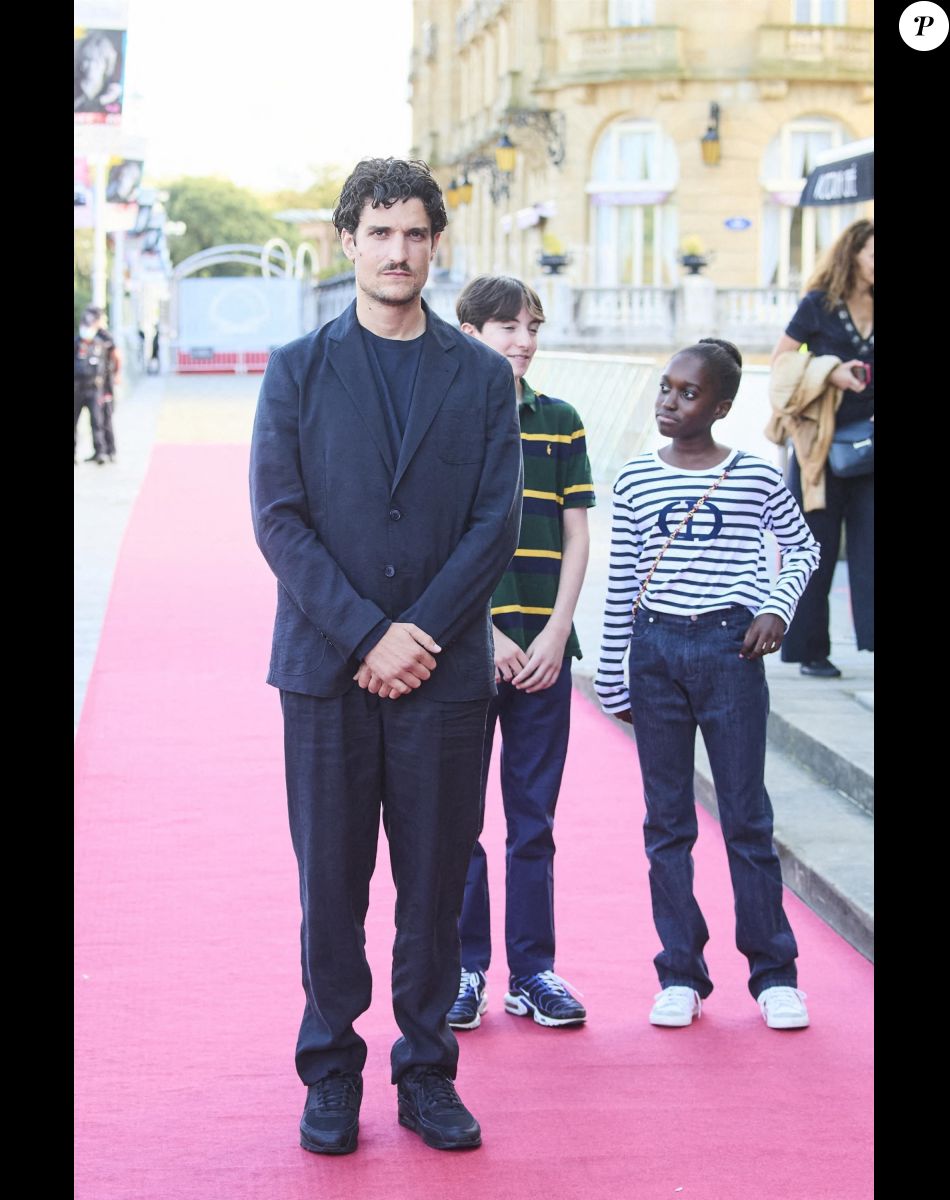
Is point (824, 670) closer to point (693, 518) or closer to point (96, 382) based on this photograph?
point (693, 518)

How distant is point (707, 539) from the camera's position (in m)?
4.44

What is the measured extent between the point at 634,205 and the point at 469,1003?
3998 centimetres

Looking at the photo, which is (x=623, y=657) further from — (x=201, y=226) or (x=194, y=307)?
(x=201, y=226)

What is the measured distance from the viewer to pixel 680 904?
457 centimetres

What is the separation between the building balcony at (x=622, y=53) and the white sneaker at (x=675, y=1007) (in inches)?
1556

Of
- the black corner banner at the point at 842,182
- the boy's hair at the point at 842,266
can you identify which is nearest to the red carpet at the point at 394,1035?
the boy's hair at the point at 842,266

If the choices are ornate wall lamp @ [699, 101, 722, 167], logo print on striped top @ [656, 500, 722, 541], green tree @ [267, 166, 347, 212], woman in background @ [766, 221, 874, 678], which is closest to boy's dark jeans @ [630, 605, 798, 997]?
logo print on striped top @ [656, 500, 722, 541]

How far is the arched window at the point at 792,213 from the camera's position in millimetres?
42062

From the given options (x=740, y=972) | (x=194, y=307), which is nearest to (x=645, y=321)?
(x=194, y=307)

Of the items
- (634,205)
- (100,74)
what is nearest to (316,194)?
(634,205)

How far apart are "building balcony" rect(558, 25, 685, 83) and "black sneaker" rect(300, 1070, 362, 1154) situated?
40347 millimetres

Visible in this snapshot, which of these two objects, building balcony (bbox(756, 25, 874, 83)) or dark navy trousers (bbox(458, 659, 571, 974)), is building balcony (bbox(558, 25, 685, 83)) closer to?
building balcony (bbox(756, 25, 874, 83))

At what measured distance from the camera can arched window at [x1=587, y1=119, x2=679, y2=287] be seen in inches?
1677
